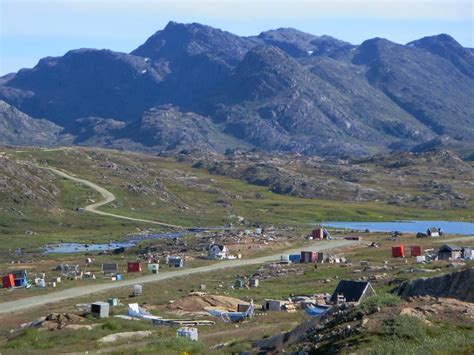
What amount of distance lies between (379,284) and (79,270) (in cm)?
3860

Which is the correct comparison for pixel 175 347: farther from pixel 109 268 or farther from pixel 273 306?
pixel 109 268

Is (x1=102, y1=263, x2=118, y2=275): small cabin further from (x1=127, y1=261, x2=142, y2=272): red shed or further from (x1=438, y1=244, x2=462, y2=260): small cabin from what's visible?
(x1=438, y1=244, x2=462, y2=260): small cabin

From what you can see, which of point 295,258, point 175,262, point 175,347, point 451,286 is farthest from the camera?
point 295,258

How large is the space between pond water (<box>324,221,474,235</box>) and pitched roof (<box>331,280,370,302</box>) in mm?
103161

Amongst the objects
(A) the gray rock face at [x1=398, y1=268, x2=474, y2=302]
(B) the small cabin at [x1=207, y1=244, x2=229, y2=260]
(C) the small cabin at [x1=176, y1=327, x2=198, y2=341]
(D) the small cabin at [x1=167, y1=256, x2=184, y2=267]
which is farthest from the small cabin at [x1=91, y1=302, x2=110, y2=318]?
(B) the small cabin at [x1=207, y1=244, x2=229, y2=260]

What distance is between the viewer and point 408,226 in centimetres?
16888

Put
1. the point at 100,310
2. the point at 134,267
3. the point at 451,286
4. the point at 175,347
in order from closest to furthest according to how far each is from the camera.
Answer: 1. the point at 175,347
2. the point at 451,286
3. the point at 100,310
4. the point at 134,267

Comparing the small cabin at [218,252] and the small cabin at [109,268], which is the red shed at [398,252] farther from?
the small cabin at [109,268]

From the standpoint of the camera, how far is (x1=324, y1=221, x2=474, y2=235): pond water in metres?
160

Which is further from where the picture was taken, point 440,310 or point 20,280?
point 20,280

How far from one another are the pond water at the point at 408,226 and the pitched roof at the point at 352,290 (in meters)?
103

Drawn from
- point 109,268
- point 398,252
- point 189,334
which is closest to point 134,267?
point 109,268

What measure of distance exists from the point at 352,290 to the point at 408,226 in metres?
117

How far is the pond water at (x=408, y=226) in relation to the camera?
524 ft
